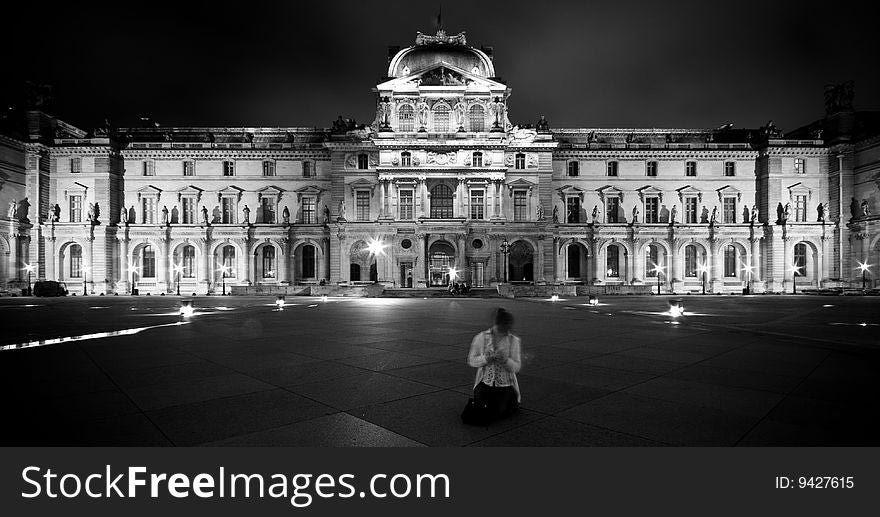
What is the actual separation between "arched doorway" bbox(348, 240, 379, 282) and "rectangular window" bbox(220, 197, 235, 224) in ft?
52.9

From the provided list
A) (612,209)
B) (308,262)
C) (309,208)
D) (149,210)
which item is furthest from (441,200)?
(149,210)

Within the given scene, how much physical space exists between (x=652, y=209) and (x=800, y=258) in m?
17.4

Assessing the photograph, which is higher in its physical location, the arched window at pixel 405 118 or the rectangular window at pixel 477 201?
the arched window at pixel 405 118

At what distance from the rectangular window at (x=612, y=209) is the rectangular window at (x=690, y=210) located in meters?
8.48

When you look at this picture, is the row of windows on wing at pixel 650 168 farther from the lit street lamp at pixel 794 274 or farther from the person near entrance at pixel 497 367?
the person near entrance at pixel 497 367

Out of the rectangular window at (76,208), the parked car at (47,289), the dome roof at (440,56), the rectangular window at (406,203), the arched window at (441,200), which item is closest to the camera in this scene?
the parked car at (47,289)

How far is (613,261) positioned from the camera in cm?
5525

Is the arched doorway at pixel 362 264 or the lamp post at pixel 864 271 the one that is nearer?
the lamp post at pixel 864 271

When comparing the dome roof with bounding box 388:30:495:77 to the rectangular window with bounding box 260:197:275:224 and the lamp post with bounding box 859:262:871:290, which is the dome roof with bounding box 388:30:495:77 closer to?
the rectangular window with bounding box 260:197:275:224

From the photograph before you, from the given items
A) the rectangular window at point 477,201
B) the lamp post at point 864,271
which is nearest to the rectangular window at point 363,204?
the rectangular window at point 477,201

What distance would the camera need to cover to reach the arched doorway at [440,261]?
169 ft

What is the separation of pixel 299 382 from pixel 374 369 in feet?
5.14

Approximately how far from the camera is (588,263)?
2094 inches

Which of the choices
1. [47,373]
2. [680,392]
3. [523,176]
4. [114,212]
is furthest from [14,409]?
[114,212]
